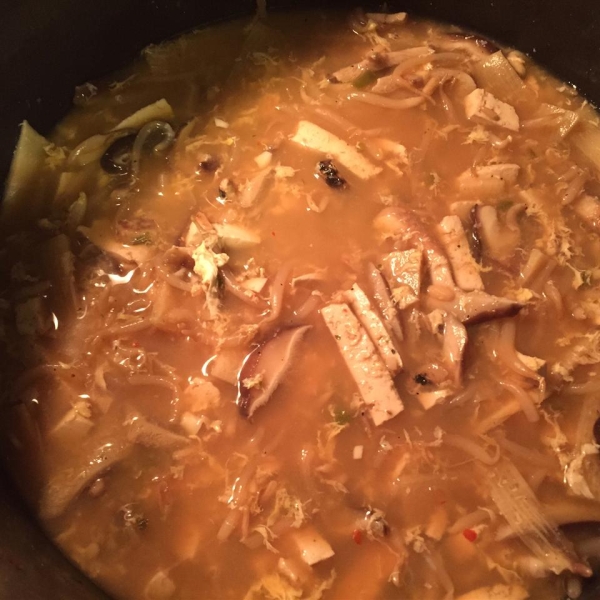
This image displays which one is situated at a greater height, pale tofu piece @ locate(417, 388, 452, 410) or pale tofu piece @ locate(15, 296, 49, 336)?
pale tofu piece @ locate(15, 296, 49, 336)

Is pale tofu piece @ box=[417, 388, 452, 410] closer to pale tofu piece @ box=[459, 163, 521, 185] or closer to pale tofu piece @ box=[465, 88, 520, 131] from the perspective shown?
pale tofu piece @ box=[459, 163, 521, 185]

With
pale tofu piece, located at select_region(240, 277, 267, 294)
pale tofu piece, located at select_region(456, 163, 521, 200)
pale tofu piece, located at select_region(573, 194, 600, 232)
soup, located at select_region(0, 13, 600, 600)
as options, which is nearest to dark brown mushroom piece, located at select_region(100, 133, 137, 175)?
soup, located at select_region(0, 13, 600, 600)

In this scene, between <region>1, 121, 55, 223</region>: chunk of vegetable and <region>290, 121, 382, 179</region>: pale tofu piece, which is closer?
<region>1, 121, 55, 223</region>: chunk of vegetable

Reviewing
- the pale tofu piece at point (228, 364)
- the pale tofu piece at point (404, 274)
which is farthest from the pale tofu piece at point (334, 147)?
the pale tofu piece at point (228, 364)

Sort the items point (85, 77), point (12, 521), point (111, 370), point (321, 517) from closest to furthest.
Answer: point (12, 521) → point (321, 517) → point (111, 370) → point (85, 77)

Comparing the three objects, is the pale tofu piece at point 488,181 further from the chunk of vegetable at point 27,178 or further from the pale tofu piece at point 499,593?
the chunk of vegetable at point 27,178

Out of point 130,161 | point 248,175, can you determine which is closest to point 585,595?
point 248,175

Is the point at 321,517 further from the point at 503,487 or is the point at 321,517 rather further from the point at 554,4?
the point at 554,4
